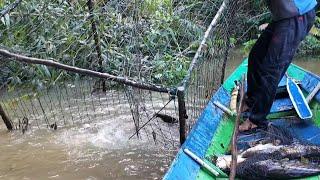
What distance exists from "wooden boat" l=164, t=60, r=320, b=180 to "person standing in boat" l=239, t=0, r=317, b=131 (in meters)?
0.28

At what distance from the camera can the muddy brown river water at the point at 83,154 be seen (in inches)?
192

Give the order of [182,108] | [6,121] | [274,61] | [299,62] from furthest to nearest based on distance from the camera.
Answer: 1. [299,62]
2. [6,121]
3. [274,61]
4. [182,108]

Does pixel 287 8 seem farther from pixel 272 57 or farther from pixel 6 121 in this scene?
pixel 6 121

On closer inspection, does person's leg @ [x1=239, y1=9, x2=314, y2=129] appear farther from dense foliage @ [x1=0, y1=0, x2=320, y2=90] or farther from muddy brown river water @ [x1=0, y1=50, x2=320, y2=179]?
dense foliage @ [x1=0, y1=0, x2=320, y2=90]

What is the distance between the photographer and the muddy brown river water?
489 centimetres

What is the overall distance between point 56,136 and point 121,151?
3.39 ft

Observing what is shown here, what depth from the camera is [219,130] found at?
4648 millimetres

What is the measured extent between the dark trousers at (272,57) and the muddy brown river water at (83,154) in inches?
46.5

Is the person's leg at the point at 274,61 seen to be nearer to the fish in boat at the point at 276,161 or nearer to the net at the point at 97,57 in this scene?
the fish in boat at the point at 276,161

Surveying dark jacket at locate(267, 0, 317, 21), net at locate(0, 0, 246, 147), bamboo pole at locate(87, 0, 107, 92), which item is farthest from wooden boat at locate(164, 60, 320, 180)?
bamboo pole at locate(87, 0, 107, 92)

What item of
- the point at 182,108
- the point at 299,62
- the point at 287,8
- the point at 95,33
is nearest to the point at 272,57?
the point at 287,8

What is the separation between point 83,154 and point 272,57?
2.38 meters

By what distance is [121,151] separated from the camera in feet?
17.7

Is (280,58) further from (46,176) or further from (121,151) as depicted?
(46,176)
